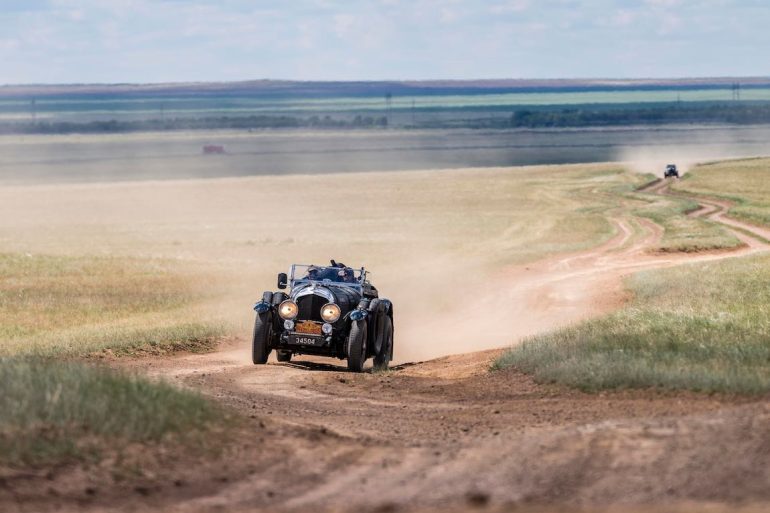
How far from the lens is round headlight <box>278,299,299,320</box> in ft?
76.2

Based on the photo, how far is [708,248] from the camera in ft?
164

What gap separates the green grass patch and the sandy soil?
472mm

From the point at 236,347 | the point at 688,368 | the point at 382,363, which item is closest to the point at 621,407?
the point at 688,368

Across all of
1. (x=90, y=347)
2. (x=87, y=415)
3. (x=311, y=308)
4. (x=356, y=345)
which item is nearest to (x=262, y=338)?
(x=311, y=308)

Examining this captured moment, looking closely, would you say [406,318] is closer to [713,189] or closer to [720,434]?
[720,434]

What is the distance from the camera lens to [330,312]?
23000 millimetres

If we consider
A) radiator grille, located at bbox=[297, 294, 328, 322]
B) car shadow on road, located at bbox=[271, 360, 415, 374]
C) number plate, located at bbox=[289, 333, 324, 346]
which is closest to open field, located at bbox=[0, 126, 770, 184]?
car shadow on road, located at bbox=[271, 360, 415, 374]

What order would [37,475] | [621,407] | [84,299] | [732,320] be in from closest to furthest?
[37,475]
[621,407]
[732,320]
[84,299]

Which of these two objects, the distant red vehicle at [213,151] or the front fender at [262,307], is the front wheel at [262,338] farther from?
the distant red vehicle at [213,151]

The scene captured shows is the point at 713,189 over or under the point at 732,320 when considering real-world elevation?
over

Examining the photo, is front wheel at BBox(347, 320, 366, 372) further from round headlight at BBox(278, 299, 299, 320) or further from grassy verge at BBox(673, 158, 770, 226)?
grassy verge at BBox(673, 158, 770, 226)

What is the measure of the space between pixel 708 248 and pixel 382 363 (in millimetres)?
28676

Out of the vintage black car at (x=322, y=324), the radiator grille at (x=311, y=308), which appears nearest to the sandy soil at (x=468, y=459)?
the vintage black car at (x=322, y=324)

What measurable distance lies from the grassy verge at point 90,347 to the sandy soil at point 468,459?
0.64 meters
